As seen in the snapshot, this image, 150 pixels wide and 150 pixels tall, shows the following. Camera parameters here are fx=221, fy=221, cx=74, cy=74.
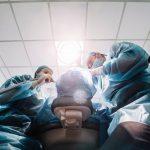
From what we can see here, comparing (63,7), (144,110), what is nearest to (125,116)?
(144,110)

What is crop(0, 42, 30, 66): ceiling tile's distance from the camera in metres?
3.10

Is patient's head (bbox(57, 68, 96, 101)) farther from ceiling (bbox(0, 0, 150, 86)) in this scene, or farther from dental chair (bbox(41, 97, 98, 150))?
ceiling (bbox(0, 0, 150, 86))

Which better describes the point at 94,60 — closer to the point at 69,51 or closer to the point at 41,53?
the point at 69,51

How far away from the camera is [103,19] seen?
266 centimetres

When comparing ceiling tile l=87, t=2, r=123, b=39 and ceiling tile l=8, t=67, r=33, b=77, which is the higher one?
ceiling tile l=87, t=2, r=123, b=39

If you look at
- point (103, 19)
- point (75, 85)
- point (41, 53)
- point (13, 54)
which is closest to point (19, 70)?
point (13, 54)

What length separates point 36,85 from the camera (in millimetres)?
1312

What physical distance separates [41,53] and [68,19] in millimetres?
796

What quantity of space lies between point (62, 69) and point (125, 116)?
2.87 meters

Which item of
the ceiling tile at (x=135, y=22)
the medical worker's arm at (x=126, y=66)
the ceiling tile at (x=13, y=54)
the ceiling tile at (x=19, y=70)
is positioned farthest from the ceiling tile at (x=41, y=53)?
the medical worker's arm at (x=126, y=66)

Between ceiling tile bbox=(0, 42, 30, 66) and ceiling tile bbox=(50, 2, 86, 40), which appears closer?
ceiling tile bbox=(50, 2, 86, 40)

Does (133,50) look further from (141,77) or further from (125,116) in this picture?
(125,116)

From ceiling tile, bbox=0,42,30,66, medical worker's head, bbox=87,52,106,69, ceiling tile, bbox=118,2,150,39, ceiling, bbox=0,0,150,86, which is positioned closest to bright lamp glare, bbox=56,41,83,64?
ceiling, bbox=0,0,150,86

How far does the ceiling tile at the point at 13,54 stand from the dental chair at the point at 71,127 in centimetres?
218
